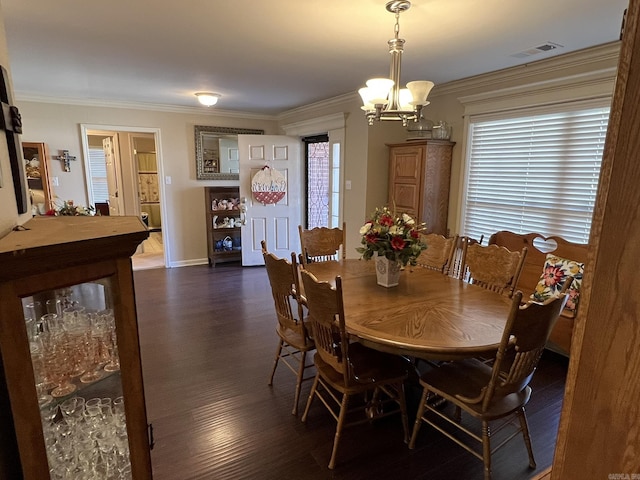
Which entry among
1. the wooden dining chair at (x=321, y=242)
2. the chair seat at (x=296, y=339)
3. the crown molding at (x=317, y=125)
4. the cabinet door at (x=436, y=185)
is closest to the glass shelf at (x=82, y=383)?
the chair seat at (x=296, y=339)

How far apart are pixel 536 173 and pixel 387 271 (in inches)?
72.6

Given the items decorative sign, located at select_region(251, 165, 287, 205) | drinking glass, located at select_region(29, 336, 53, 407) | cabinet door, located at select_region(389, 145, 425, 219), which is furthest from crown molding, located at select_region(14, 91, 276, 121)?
drinking glass, located at select_region(29, 336, 53, 407)

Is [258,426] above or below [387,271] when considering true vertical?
below

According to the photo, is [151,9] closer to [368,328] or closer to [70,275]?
[70,275]

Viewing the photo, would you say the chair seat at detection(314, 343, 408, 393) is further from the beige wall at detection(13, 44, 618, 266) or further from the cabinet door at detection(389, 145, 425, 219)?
the beige wall at detection(13, 44, 618, 266)

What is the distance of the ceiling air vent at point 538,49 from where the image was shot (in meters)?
2.52

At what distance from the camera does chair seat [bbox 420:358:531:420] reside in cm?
163

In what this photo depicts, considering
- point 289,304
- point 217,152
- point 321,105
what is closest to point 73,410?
point 289,304

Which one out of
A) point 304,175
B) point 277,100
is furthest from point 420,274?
point 304,175

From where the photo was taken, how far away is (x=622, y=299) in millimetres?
556

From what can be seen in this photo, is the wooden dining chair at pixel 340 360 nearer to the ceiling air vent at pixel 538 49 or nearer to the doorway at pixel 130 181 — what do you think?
the ceiling air vent at pixel 538 49

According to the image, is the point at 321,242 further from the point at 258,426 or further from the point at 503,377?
the point at 503,377

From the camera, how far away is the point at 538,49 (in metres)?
2.62

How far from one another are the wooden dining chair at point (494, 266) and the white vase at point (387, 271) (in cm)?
66
